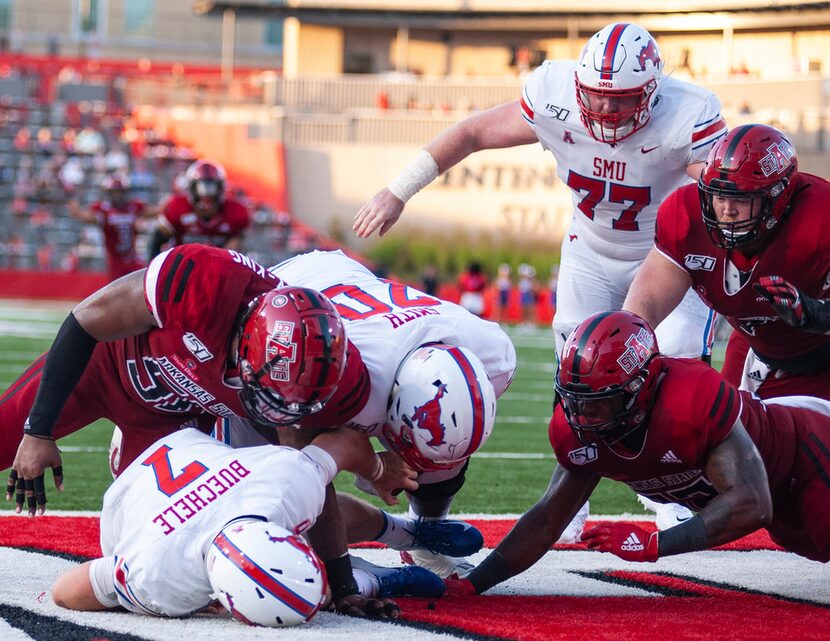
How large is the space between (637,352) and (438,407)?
25.3 inches

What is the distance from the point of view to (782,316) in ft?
14.1

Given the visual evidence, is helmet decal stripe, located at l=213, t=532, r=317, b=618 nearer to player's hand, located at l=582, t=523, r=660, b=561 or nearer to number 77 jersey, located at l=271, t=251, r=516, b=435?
number 77 jersey, located at l=271, t=251, r=516, b=435

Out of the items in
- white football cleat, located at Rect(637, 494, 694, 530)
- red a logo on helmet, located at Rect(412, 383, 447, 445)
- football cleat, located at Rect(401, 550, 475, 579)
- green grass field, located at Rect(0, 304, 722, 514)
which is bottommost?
green grass field, located at Rect(0, 304, 722, 514)

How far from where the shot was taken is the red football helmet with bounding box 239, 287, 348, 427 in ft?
12.4

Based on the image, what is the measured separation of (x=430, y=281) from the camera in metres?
24.5

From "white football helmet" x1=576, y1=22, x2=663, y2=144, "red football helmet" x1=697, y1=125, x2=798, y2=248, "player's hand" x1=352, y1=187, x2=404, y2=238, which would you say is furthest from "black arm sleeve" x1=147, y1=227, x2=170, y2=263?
"red football helmet" x1=697, y1=125, x2=798, y2=248

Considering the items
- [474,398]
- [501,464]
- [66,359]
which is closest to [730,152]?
[474,398]

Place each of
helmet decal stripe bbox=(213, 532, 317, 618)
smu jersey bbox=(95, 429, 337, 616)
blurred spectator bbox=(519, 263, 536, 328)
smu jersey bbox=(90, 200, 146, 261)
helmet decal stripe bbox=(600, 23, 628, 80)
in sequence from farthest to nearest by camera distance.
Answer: blurred spectator bbox=(519, 263, 536, 328) < smu jersey bbox=(90, 200, 146, 261) < helmet decal stripe bbox=(600, 23, 628, 80) < smu jersey bbox=(95, 429, 337, 616) < helmet decal stripe bbox=(213, 532, 317, 618)

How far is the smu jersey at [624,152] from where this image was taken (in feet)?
17.8

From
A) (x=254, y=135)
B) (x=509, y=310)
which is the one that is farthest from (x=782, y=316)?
(x=254, y=135)

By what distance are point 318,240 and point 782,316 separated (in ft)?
71.8

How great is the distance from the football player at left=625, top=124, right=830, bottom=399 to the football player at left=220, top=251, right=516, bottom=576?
0.72m

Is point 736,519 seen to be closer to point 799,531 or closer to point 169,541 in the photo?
point 799,531

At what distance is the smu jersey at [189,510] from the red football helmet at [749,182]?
63.4 inches
